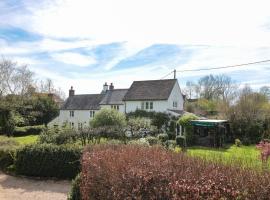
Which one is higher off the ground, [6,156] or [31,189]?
[6,156]

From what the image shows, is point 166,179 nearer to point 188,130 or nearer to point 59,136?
point 59,136

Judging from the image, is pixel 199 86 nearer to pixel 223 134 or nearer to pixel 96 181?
pixel 223 134

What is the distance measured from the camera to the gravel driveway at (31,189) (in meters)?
12.2

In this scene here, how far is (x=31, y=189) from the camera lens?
1354 centimetres

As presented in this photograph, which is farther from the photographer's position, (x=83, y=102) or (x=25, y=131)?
(x=83, y=102)

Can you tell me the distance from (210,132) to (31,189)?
22407 mm

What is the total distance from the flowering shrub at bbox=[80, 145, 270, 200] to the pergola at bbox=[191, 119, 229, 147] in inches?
1014

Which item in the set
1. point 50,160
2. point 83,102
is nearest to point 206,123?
point 50,160

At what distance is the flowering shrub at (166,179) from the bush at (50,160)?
7463mm

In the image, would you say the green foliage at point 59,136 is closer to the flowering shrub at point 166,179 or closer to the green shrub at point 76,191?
the green shrub at point 76,191

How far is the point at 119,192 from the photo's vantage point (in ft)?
18.5

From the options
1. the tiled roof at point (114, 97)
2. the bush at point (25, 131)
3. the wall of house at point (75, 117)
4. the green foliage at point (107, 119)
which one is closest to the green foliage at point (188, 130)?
the green foliage at point (107, 119)

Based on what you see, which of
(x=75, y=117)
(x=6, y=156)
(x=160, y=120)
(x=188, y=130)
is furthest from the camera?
(x=75, y=117)

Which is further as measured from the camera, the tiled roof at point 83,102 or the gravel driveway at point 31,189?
the tiled roof at point 83,102
